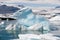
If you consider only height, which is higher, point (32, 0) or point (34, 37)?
point (32, 0)

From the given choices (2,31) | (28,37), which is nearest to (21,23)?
(2,31)

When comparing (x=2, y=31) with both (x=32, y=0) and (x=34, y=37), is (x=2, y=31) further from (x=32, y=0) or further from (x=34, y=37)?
(x=32, y=0)

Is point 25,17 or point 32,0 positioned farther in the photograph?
point 32,0

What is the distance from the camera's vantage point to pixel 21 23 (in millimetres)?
7574

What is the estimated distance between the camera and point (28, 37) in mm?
5574

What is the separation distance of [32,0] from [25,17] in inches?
739

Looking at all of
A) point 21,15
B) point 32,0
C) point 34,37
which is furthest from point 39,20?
point 32,0

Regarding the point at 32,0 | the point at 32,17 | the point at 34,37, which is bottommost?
the point at 34,37

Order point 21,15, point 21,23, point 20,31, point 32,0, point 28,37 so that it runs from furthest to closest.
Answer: point 32,0
point 21,15
point 21,23
point 20,31
point 28,37

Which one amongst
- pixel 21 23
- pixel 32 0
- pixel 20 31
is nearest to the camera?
pixel 20 31

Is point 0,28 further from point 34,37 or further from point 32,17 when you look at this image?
point 34,37

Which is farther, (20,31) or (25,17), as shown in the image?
(25,17)

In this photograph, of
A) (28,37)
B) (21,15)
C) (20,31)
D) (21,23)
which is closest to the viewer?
(28,37)

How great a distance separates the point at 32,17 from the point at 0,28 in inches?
41.9
